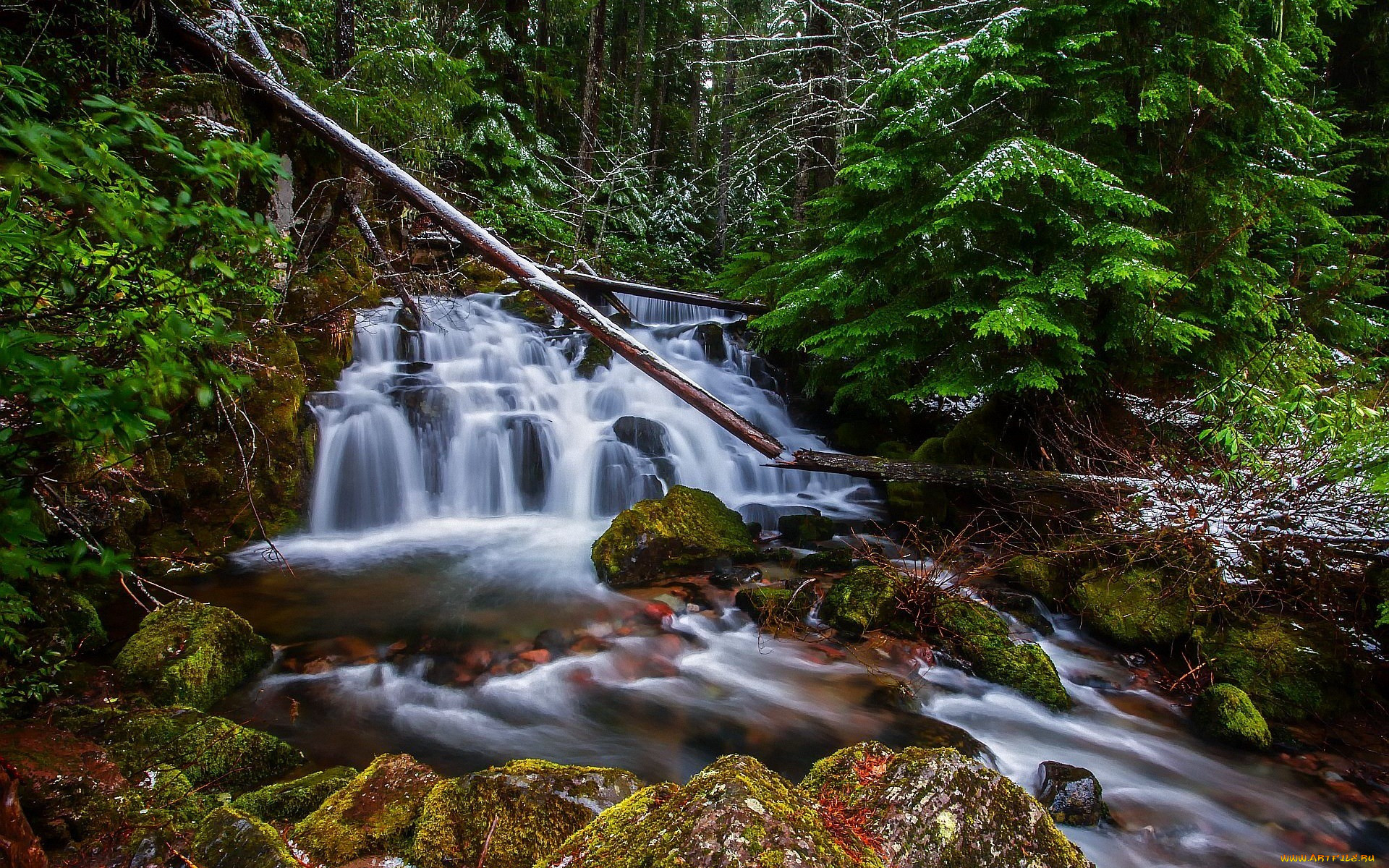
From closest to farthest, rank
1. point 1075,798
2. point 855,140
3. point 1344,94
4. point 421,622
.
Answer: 1. point 1075,798
2. point 421,622
3. point 855,140
4. point 1344,94

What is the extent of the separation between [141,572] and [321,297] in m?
4.82

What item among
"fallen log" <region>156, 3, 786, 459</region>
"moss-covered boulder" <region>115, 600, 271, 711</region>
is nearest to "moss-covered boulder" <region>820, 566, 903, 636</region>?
"fallen log" <region>156, 3, 786, 459</region>

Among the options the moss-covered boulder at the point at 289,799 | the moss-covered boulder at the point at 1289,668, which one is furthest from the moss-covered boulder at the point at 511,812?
the moss-covered boulder at the point at 1289,668

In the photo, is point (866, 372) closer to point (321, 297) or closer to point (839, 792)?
point (839, 792)

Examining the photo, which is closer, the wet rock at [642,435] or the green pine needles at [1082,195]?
the green pine needles at [1082,195]

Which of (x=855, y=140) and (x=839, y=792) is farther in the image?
(x=855, y=140)

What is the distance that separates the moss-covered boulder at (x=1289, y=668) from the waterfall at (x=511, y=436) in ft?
15.0

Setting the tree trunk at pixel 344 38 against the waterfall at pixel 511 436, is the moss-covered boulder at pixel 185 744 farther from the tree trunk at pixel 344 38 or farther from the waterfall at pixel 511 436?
the tree trunk at pixel 344 38

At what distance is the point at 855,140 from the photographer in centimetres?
809

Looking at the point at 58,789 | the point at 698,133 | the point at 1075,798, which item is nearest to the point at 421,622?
the point at 58,789

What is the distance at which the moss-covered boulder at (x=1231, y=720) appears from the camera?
399cm

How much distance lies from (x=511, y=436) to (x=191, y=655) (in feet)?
17.6

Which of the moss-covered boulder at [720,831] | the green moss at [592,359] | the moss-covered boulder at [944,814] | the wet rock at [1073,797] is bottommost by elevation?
the wet rock at [1073,797]

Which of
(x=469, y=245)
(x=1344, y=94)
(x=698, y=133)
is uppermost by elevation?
(x=698, y=133)
